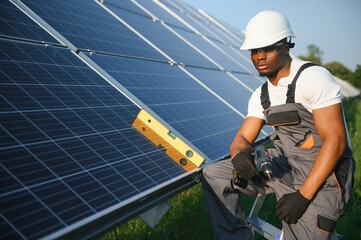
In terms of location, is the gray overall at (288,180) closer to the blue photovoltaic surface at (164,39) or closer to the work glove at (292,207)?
the work glove at (292,207)

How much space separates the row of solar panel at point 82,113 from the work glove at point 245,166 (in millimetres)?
361

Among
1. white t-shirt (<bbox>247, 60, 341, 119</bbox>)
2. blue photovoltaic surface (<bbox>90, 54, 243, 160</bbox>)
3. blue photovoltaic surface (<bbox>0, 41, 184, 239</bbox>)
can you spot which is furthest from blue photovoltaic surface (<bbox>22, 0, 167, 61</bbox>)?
white t-shirt (<bbox>247, 60, 341, 119</bbox>)

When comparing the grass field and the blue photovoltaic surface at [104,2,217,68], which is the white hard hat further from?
the blue photovoltaic surface at [104,2,217,68]

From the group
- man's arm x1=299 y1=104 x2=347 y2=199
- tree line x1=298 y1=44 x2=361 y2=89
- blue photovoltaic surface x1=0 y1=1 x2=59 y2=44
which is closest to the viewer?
man's arm x1=299 y1=104 x2=347 y2=199

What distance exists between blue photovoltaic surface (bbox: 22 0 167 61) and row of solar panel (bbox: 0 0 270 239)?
0.07 feet

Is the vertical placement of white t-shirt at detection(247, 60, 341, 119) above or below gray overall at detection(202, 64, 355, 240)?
above

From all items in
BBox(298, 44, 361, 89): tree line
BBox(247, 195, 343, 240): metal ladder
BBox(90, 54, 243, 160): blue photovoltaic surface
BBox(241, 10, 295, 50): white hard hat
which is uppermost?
BBox(298, 44, 361, 89): tree line

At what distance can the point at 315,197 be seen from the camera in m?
3.09

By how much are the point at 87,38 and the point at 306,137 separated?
109 inches

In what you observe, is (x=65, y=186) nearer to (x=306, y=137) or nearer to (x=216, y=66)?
(x=306, y=137)

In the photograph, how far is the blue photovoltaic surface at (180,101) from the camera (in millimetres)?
3803

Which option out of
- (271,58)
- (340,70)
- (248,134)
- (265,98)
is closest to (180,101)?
(248,134)

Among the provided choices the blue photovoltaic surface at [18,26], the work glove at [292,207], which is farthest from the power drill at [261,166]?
the blue photovoltaic surface at [18,26]

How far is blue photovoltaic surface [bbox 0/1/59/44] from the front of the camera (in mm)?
3096
